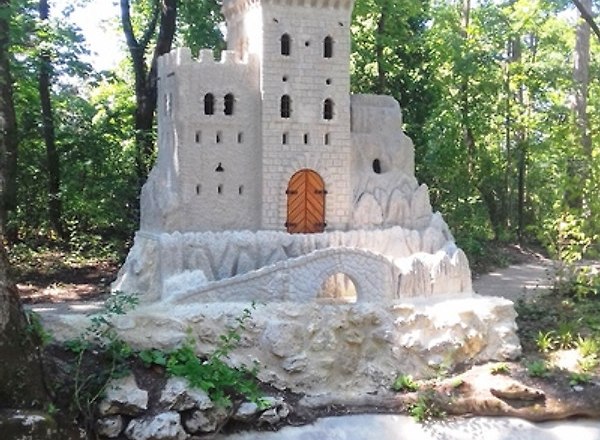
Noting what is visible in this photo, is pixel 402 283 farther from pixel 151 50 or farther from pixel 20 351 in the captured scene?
pixel 151 50

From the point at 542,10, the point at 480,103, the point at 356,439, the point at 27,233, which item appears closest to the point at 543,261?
the point at 480,103

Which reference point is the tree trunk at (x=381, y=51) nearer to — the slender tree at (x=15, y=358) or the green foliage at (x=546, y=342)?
the green foliage at (x=546, y=342)

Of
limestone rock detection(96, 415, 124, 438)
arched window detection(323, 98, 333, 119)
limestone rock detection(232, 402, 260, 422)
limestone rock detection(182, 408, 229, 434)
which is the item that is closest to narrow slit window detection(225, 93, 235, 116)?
arched window detection(323, 98, 333, 119)

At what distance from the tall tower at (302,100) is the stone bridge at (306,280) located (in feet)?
8.25

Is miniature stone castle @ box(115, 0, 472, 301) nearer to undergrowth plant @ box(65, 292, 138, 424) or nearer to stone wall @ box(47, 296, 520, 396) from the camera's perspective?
stone wall @ box(47, 296, 520, 396)

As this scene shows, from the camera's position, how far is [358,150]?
20000 millimetres

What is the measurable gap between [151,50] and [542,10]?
17.6 meters

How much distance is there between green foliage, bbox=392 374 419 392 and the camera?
15531 millimetres

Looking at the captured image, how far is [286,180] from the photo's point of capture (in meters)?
18.7

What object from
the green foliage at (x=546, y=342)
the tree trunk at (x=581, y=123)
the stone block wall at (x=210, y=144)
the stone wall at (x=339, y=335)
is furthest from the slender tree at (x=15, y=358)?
the tree trunk at (x=581, y=123)

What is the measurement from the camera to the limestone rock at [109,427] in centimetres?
1245

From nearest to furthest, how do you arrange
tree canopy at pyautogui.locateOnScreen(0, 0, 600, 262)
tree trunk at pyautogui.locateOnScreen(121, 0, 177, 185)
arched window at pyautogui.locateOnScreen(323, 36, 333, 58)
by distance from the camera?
arched window at pyautogui.locateOnScreen(323, 36, 333, 58) < tree canopy at pyautogui.locateOnScreen(0, 0, 600, 262) < tree trunk at pyautogui.locateOnScreen(121, 0, 177, 185)

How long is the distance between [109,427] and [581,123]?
69.0 feet

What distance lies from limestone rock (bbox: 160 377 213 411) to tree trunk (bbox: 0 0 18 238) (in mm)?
7572
